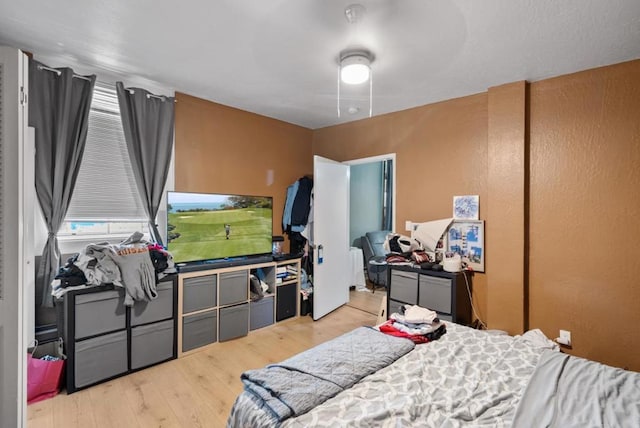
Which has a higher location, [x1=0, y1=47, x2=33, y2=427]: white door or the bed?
[x1=0, y1=47, x2=33, y2=427]: white door

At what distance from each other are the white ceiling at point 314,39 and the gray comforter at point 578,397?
1961mm

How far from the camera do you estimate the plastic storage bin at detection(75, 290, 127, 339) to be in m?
2.24

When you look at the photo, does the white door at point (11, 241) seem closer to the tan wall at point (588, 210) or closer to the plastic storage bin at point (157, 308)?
the plastic storage bin at point (157, 308)

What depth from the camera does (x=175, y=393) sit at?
2258 mm

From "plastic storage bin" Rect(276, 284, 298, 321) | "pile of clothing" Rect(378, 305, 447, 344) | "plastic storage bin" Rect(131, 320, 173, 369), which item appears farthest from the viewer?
"plastic storage bin" Rect(276, 284, 298, 321)

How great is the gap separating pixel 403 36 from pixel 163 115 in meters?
2.29

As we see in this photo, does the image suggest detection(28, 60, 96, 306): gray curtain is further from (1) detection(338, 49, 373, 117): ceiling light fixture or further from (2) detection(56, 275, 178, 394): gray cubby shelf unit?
(1) detection(338, 49, 373, 117): ceiling light fixture

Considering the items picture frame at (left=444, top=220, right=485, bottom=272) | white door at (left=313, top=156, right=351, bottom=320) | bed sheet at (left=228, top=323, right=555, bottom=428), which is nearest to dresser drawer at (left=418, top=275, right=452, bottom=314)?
picture frame at (left=444, top=220, right=485, bottom=272)

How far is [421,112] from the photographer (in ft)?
11.4

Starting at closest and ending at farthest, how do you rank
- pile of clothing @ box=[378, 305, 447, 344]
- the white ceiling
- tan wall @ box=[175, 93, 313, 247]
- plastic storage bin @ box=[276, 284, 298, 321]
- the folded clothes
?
the white ceiling
pile of clothing @ box=[378, 305, 447, 344]
the folded clothes
tan wall @ box=[175, 93, 313, 247]
plastic storage bin @ box=[276, 284, 298, 321]

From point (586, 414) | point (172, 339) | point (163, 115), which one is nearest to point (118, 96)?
point (163, 115)

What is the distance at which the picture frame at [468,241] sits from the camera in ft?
9.90

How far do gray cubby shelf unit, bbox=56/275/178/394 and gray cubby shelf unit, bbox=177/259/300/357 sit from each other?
0.11 metres

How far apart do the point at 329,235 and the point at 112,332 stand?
246cm
